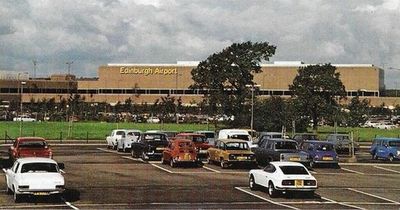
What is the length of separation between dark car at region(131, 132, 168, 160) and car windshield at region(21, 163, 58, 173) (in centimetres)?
1816

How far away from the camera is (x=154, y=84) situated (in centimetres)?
16638

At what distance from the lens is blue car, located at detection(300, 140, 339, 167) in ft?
136

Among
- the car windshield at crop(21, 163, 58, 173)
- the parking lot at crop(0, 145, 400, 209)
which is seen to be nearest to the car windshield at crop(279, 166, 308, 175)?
the parking lot at crop(0, 145, 400, 209)

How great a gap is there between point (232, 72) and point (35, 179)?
211 feet

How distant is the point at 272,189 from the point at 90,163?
18.1 m

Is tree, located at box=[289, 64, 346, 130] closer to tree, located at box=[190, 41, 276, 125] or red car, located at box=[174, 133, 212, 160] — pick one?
tree, located at box=[190, 41, 276, 125]

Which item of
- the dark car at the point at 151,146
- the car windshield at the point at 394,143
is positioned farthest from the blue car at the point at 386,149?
the dark car at the point at 151,146

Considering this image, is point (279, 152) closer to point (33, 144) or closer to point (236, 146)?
point (236, 146)

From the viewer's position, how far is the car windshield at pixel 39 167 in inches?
977

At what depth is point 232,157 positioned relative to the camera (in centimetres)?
3875

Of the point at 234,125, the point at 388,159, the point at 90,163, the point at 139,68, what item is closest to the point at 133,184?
the point at 90,163

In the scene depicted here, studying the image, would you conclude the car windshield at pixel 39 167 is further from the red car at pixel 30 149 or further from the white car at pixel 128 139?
the white car at pixel 128 139

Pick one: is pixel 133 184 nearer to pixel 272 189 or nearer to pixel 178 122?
pixel 272 189

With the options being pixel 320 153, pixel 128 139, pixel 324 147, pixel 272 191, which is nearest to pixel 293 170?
pixel 272 191
